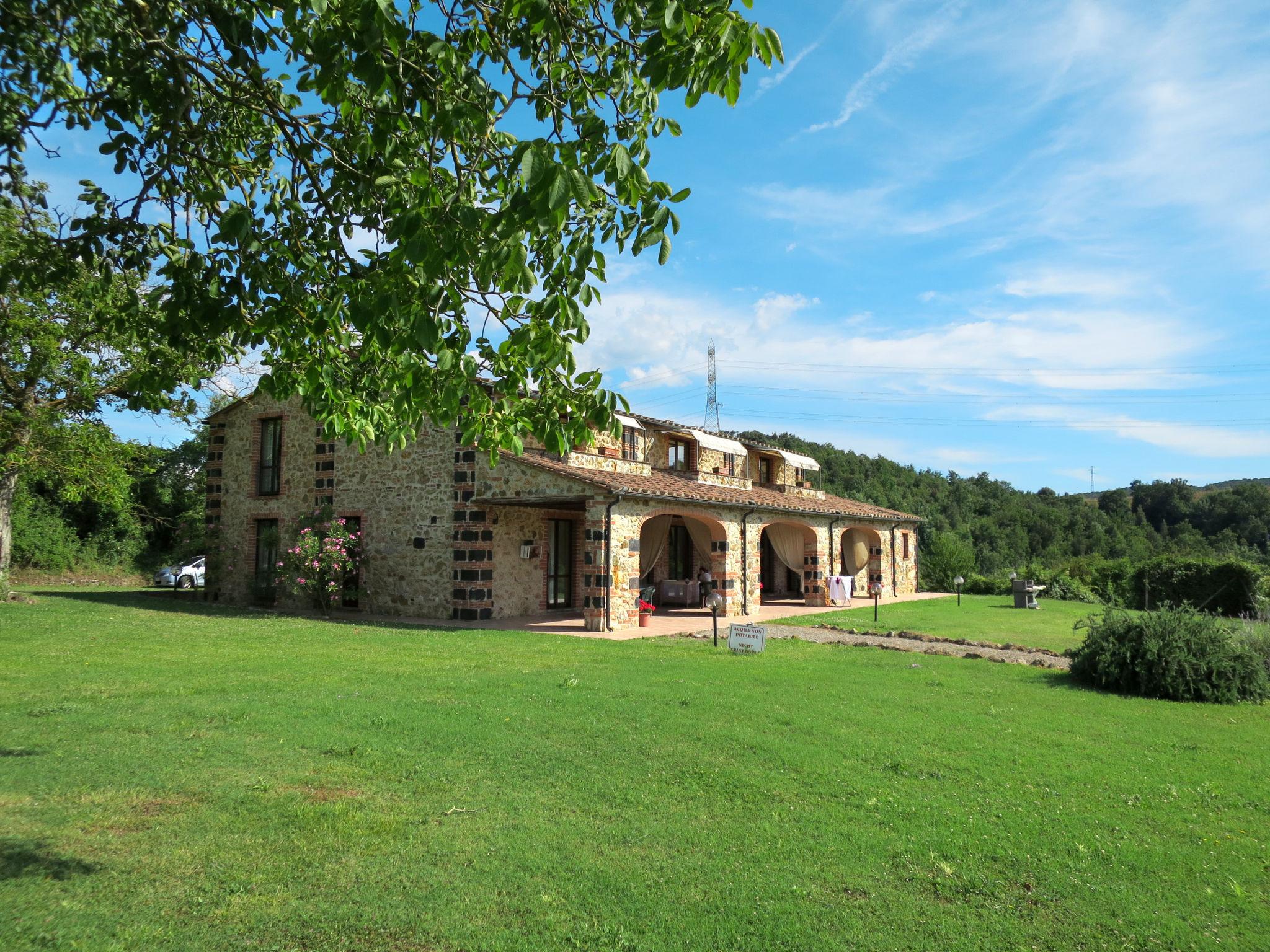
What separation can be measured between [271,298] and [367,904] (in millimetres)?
3401

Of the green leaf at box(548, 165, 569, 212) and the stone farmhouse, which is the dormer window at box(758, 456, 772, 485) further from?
the green leaf at box(548, 165, 569, 212)

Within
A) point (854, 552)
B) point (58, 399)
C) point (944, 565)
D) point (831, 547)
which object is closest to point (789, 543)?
point (831, 547)

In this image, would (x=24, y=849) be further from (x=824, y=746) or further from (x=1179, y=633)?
(x=1179, y=633)

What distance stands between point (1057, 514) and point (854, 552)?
3719 centimetres

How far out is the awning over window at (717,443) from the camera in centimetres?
2269

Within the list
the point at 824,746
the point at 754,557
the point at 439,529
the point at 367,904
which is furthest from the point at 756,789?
the point at 754,557

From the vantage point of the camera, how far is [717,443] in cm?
2344

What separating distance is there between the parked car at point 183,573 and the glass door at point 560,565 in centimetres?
1565

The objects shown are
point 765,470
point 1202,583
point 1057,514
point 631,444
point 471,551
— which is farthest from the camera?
point 1057,514

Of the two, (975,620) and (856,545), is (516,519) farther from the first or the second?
(856,545)

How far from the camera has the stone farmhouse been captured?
16125 millimetres

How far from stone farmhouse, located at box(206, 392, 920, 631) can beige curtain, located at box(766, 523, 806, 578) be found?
4cm

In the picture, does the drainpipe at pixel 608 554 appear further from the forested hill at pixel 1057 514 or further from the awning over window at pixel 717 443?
the forested hill at pixel 1057 514

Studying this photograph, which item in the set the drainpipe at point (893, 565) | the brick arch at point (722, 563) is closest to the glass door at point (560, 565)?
the brick arch at point (722, 563)
